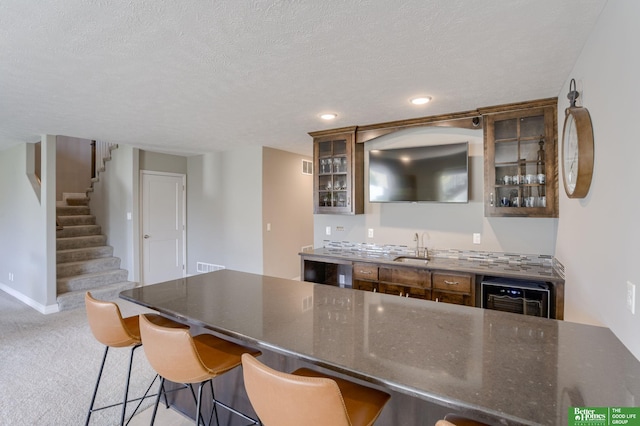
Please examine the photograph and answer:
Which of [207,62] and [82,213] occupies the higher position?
[207,62]

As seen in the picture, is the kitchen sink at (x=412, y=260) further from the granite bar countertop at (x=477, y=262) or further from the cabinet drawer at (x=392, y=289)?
the cabinet drawer at (x=392, y=289)

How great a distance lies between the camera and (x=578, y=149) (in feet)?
6.36

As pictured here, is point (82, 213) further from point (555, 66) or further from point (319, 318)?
point (555, 66)


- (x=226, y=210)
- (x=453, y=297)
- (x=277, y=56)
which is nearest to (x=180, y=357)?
(x=277, y=56)

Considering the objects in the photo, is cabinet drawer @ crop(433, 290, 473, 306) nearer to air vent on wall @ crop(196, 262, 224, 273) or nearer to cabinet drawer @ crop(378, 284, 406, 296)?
cabinet drawer @ crop(378, 284, 406, 296)

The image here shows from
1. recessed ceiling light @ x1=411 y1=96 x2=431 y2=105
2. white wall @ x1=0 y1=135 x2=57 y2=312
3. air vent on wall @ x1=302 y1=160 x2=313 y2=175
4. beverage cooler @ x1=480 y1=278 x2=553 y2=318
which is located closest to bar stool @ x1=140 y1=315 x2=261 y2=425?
beverage cooler @ x1=480 y1=278 x2=553 y2=318

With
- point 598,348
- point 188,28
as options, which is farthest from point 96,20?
point 598,348

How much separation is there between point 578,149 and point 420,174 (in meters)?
1.79

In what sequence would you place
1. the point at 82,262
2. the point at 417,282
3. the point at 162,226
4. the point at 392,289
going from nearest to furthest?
the point at 417,282 → the point at 392,289 → the point at 82,262 → the point at 162,226

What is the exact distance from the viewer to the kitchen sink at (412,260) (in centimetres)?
346

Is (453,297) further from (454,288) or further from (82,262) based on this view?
(82,262)

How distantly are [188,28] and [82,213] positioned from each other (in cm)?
618

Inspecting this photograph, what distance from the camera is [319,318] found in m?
1.65

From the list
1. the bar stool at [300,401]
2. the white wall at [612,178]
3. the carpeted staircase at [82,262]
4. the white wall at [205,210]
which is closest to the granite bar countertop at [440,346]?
the bar stool at [300,401]
